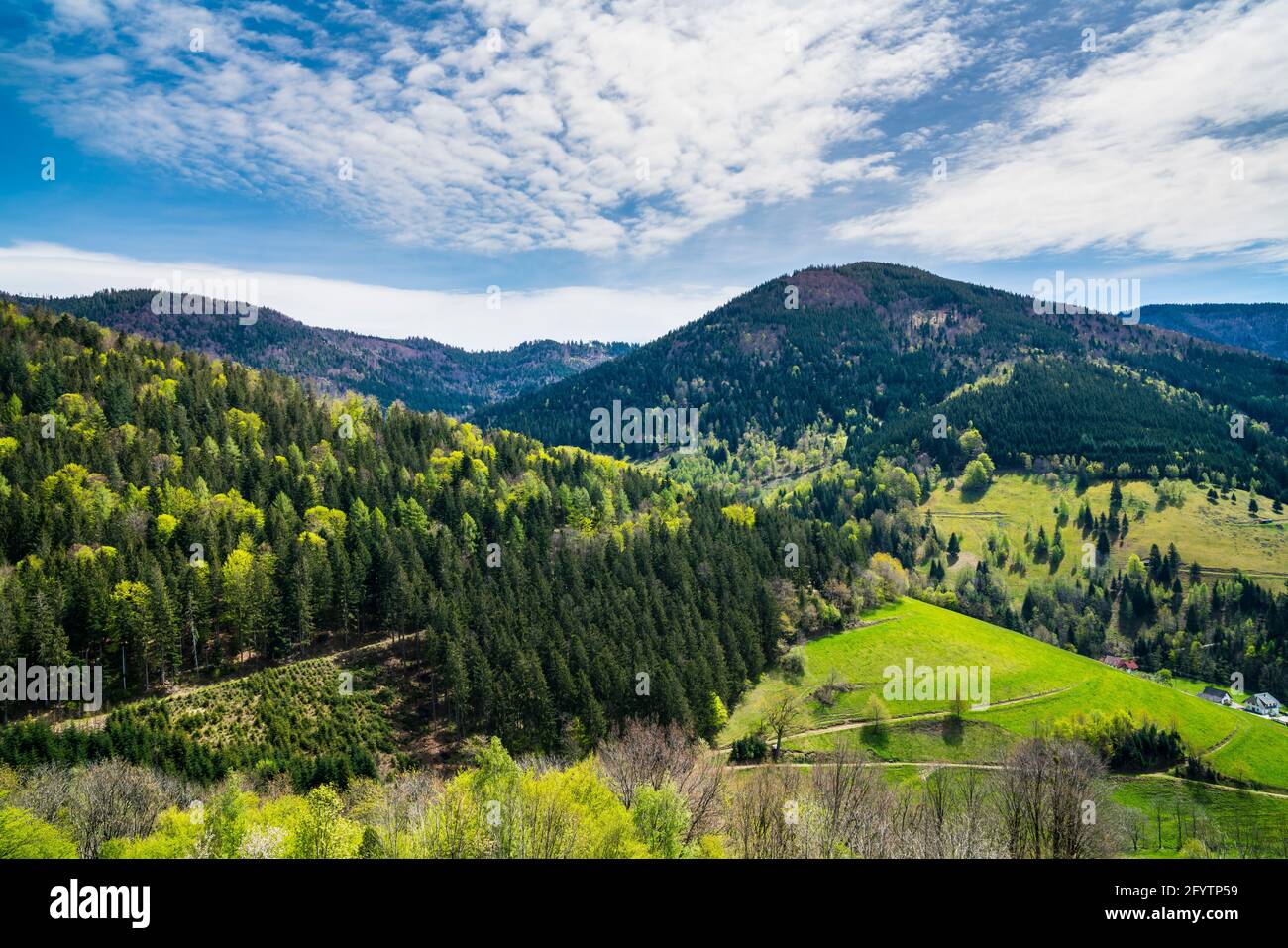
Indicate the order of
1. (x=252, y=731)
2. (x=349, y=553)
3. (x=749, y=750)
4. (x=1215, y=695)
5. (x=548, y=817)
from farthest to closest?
(x=1215, y=695) < (x=349, y=553) < (x=749, y=750) < (x=252, y=731) < (x=548, y=817)

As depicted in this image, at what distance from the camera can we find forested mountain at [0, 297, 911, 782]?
84.9 meters

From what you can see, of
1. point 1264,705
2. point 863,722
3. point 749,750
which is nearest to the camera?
point 749,750

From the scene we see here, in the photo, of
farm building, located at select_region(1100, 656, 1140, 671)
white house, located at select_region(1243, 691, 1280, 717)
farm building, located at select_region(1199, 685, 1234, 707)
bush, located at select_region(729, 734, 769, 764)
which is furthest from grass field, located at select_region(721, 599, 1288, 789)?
farm building, located at select_region(1100, 656, 1140, 671)

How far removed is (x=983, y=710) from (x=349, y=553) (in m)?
108

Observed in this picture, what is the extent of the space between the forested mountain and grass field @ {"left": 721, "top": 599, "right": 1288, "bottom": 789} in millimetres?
11080

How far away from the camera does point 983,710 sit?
10381cm

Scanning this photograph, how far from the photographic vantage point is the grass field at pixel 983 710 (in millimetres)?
96188

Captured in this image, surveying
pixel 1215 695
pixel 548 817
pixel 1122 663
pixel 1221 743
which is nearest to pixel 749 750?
pixel 548 817

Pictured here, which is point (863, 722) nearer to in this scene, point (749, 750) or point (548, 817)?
point (749, 750)

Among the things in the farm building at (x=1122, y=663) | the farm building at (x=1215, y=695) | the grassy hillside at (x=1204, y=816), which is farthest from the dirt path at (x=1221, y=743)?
the farm building at (x=1122, y=663)

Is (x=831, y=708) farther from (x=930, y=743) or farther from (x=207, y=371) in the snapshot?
(x=207, y=371)

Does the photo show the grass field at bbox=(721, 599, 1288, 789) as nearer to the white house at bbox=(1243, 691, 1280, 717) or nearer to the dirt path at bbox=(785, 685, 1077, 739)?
the dirt path at bbox=(785, 685, 1077, 739)

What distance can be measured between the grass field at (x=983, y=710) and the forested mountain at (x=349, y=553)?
11.1 meters

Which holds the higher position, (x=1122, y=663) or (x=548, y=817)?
(x=548, y=817)
